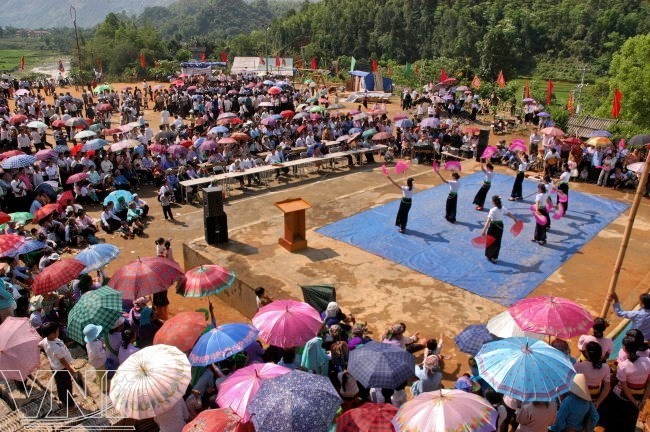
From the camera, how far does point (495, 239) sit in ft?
32.8

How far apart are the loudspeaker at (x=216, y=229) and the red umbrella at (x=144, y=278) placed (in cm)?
318

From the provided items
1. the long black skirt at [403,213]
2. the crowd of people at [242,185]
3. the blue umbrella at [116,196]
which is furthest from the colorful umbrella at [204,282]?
the blue umbrella at [116,196]

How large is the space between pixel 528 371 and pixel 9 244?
8240mm

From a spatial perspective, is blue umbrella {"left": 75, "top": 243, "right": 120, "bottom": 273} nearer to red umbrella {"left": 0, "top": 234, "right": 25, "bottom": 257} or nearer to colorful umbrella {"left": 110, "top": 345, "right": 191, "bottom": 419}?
red umbrella {"left": 0, "top": 234, "right": 25, "bottom": 257}

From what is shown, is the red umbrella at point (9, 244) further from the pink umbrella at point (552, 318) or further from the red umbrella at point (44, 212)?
the pink umbrella at point (552, 318)

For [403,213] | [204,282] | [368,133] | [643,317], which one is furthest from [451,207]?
[368,133]

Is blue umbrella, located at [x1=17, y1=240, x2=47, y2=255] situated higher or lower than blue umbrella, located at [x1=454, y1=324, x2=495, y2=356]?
lower

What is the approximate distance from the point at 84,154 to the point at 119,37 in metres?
59.6

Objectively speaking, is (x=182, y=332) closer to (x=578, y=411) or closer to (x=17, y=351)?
(x=17, y=351)

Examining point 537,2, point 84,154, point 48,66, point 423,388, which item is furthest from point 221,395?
point 48,66

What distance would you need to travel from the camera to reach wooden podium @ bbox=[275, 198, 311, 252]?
10.6m

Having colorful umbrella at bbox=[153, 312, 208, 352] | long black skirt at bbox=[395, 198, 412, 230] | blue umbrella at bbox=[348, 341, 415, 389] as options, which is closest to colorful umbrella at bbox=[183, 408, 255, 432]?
blue umbrella at bbox=[348, 341, 415, 389]

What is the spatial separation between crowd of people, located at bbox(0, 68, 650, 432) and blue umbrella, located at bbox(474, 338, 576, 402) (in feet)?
1.22

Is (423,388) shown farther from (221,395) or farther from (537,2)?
(537,2)
